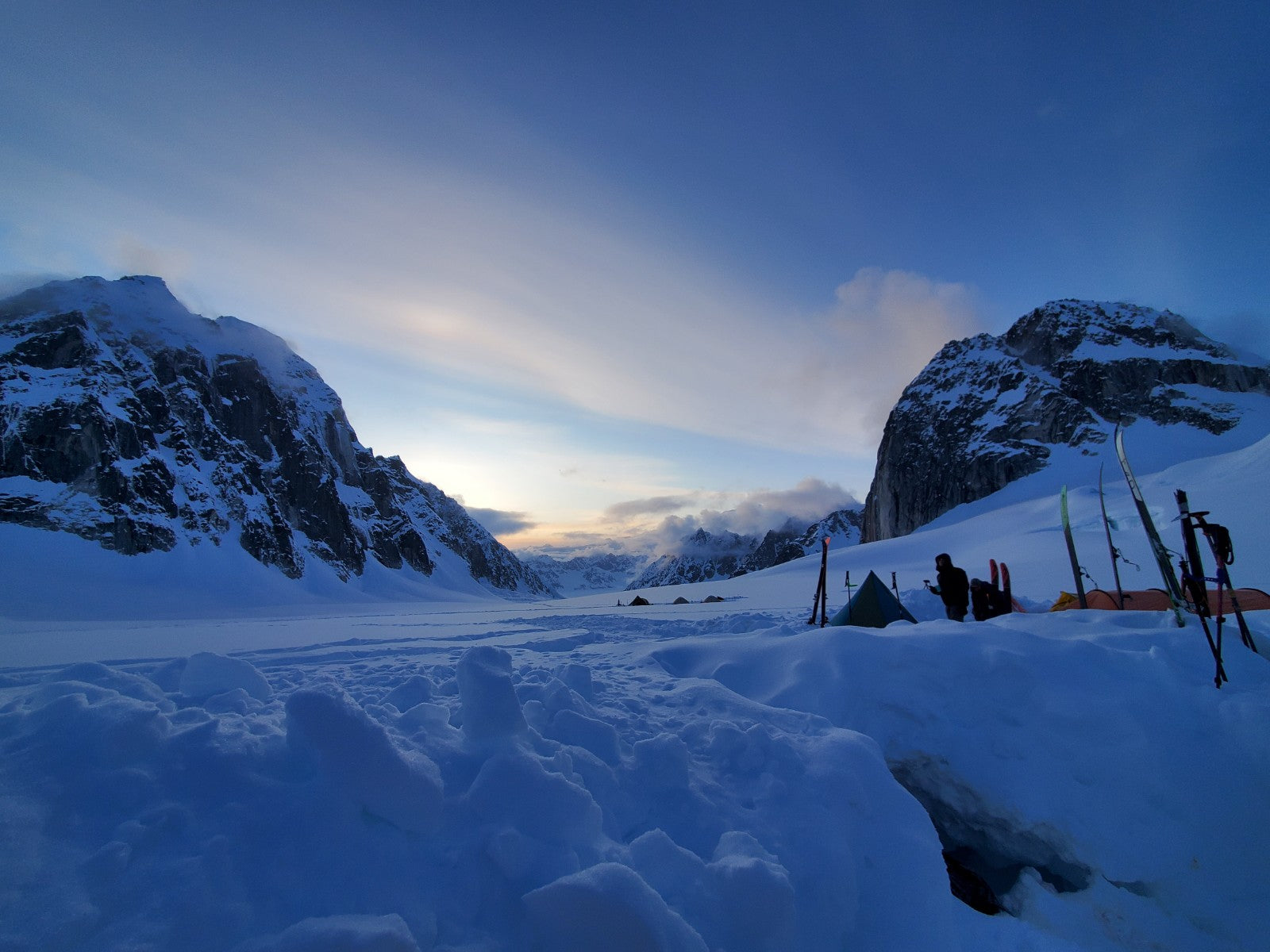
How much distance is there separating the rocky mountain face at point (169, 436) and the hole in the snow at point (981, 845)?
67.1 m

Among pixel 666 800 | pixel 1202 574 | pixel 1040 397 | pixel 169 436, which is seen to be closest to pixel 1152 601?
pixel 1202 574

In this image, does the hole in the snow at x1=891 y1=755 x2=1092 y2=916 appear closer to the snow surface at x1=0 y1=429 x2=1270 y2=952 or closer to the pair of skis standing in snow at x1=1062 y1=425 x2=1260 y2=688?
the snow surface at x1=0 y1=429 x2=1270 y2=952

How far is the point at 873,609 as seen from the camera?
1148cm

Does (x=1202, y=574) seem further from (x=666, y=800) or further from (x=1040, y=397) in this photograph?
(x=1040, y=397)

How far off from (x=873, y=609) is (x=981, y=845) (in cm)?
698

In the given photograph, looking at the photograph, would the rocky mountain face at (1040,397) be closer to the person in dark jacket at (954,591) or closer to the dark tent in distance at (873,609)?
the person in dark jacket at (954,591)

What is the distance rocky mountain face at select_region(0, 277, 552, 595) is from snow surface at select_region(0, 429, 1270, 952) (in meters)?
64.8

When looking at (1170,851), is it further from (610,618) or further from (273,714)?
(610,618)

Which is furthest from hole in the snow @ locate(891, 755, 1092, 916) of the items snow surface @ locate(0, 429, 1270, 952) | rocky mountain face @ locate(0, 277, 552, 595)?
rocky mountain face @ locate(0, 277, 552, 595)

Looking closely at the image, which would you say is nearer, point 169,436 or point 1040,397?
point 169,436

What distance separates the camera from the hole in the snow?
4242 millimetres

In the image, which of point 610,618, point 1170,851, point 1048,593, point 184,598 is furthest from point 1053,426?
point 184,598

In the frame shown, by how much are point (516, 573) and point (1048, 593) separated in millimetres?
157489

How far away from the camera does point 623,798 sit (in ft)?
11.8
